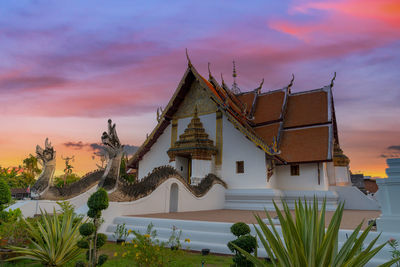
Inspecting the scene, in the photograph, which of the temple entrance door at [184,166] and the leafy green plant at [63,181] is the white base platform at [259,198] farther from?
the leafy green plant at [63,181]

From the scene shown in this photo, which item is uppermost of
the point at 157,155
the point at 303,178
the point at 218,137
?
the point at 218,137

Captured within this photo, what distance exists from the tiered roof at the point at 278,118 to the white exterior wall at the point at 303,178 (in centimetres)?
79

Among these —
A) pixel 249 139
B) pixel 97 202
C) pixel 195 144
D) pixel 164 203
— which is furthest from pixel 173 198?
pixel 97 202

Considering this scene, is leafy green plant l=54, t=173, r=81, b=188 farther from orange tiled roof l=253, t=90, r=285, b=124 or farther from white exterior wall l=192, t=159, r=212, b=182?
orange tiled roof l=253, t=90, r=285, b=124

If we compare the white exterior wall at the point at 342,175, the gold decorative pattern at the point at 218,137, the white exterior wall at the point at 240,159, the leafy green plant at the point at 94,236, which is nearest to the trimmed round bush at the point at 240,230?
the leafy green plant at the point at 94,236

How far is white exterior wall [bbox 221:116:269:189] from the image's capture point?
42.6ft

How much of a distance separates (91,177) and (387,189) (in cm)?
947

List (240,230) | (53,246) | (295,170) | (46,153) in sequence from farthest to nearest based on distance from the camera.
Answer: (295,170) → (46,153) → (53,246) → (240,230)

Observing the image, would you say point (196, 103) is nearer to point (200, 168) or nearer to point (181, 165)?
point (181, 165)

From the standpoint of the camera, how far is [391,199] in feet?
15.1

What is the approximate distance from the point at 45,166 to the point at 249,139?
26.9 feet

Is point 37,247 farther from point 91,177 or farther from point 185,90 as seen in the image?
point 185,90

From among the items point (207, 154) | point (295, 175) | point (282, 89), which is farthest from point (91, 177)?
point (282, 89)

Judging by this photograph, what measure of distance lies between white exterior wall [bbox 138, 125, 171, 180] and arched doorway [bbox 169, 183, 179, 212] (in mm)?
5168
